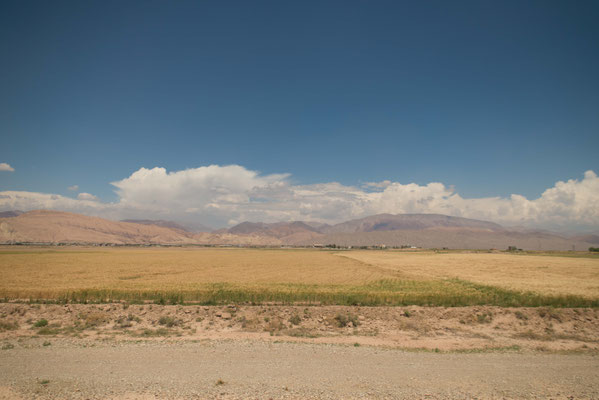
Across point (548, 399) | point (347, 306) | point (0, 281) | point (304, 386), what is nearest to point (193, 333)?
point (304, 386)

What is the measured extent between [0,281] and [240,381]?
116ft

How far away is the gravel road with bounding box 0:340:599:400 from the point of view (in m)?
9.90

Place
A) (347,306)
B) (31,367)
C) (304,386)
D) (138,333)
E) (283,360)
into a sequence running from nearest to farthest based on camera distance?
(304,386) → (31,367) → (283,360) → (138,333) → (347,306)

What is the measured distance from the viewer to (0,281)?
104 feet

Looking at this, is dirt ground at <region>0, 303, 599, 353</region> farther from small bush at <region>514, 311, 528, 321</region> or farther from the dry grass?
the dry grass

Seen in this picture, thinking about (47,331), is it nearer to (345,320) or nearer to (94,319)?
(94,319)

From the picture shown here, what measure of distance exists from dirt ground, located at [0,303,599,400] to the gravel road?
0.15ft

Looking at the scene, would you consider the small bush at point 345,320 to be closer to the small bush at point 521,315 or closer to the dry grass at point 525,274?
the small bush at point 521,315

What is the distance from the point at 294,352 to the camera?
13633 millimetres

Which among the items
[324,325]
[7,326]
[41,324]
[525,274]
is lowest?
[525,274]

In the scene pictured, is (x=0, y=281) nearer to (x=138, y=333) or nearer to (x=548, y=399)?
(x=138, y=333)

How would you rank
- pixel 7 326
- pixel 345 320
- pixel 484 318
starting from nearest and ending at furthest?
1. pixel 7 326
2. pixel 345 320
3. pixel 484 318

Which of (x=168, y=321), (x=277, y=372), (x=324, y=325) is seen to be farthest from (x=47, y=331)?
(x=324, y=325)

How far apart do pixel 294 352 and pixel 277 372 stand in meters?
2.39
